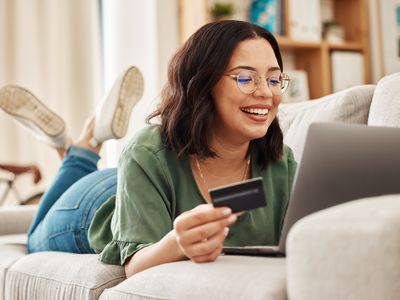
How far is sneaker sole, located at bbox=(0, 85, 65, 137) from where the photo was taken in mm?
2164

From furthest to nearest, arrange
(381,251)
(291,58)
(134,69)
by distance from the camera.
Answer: (291,58), (134,69), (381,251)

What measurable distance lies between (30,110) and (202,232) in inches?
51.9

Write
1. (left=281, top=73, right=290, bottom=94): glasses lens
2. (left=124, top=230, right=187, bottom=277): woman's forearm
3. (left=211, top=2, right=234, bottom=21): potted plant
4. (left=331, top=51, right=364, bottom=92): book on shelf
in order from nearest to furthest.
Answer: (left=124, top=230, right=187, bottom=277): woman's forearm < (left=281, top=73, right=290, bottom=94): glasses lens < (left=211, top=2, right=234, bottom=21): potted plant < (left=331, top=51, right=364, bottom=92): book on shelf

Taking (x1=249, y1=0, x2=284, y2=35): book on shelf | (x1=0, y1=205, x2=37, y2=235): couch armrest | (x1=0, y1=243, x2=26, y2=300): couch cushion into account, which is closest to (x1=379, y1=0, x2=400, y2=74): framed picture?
Answer: (x1=249, y1=0, x2=284, y2=35): book on shelf

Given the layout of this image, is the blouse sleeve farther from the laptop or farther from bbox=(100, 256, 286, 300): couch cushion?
the laptop

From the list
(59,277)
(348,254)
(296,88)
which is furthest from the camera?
(296,88)

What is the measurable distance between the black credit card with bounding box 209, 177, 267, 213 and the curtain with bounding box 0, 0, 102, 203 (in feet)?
8.59

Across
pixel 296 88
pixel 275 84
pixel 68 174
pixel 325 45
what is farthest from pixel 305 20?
pixel 275 84

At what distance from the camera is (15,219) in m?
2.18

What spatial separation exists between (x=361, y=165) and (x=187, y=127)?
48 cm

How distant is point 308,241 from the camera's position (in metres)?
0.82

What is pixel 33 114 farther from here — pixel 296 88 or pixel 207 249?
pixel 296 88

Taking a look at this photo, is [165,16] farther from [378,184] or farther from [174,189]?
[378,184]

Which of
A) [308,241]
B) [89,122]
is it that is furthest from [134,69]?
[308,241]
